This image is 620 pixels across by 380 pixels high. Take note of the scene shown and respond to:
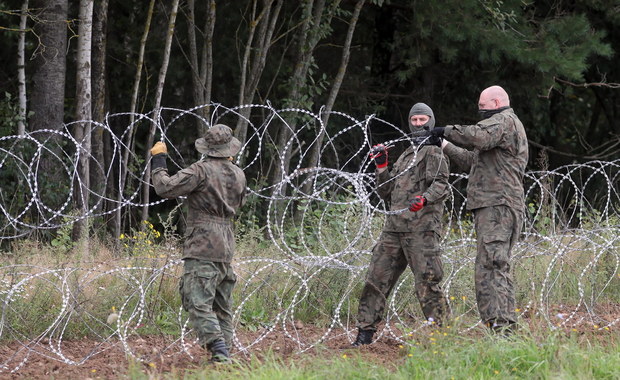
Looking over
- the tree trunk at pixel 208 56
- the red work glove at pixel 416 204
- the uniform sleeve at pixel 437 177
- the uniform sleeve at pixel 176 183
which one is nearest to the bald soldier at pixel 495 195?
the uniform sleeve at pixel 437 177

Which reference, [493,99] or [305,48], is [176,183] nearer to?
[493,99]

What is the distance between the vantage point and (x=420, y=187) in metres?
7.31

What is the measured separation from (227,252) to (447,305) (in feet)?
6.17

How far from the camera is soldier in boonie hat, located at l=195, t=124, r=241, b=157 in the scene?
21.7 ft

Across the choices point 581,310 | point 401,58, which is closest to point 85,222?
point 581,310

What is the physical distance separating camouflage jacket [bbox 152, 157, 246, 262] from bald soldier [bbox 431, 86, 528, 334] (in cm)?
167

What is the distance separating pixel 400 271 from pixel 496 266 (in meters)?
0.80

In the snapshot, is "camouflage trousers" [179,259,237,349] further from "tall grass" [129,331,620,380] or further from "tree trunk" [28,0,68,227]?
"tree trunk" [28,0,68,227]

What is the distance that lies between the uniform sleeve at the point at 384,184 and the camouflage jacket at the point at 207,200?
1.36 m

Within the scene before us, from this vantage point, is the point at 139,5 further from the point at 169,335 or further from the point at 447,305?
the point at 447,305

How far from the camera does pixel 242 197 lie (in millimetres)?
6848

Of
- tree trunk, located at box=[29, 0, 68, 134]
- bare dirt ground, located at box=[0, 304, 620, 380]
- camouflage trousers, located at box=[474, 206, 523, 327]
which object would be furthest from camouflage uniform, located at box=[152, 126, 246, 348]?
tree trunk, located at box=[29, 0, 68, 134]

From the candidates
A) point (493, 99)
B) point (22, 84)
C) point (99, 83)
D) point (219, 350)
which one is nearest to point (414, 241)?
point (493, 99)

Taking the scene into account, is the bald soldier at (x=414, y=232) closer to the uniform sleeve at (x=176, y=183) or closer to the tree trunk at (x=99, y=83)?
the uniform sleeve at (x=176, y=183)
